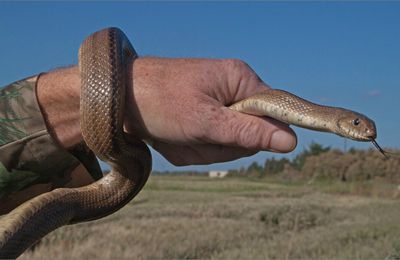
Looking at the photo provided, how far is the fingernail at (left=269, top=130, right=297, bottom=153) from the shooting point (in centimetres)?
316

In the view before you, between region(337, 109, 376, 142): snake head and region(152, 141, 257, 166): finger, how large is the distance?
0.58 m

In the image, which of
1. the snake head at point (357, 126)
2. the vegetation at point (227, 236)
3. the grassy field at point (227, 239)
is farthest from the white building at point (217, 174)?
the snake head at point (357, 126)

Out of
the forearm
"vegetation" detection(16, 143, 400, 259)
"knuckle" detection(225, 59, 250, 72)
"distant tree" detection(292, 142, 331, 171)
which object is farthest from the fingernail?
"distant tree" detection(292, 142, 331, 171)

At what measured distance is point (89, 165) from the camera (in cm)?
387

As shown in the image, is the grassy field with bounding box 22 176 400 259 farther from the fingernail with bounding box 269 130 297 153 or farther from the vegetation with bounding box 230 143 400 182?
the vegetation with bounding box 230 143 400 182

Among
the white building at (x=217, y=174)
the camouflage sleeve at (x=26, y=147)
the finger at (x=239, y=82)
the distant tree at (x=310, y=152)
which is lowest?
the white building at (x=217, y=174)

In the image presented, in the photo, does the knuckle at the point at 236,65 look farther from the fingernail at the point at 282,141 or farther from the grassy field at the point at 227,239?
the grassy field at the point at 227,239

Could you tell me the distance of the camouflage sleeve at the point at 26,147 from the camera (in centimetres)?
365

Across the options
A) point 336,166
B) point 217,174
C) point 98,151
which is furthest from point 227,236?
point 217,174

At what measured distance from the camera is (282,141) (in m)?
3.16

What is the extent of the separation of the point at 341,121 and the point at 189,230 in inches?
692

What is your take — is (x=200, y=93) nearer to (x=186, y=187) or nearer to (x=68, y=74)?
(x=68, y=74)

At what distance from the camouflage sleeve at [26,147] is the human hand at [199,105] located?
65cm

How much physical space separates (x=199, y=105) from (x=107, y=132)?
45 cm
